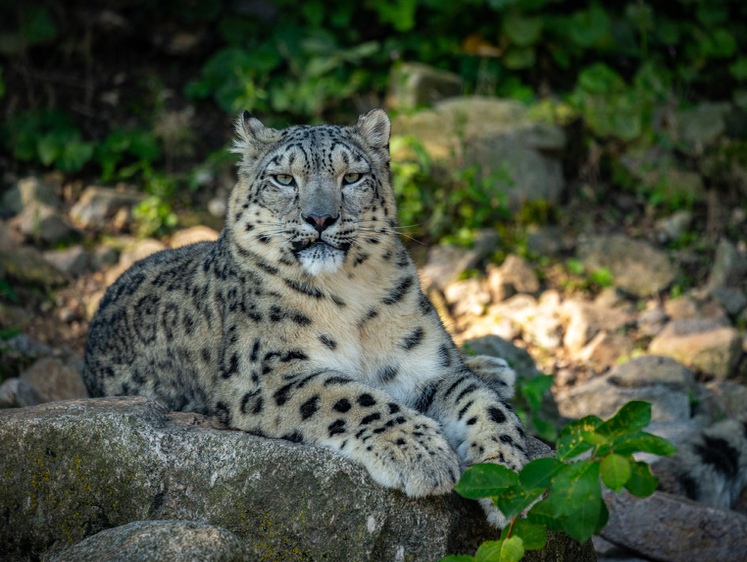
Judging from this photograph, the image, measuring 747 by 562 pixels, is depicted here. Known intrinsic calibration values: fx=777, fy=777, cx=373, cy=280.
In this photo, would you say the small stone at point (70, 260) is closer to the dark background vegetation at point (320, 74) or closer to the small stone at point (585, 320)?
the dark background vegetation at point (320, 74)

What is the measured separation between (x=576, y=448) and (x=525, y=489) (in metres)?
0.24

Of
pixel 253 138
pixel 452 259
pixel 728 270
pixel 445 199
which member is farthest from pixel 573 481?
pixel 445 199

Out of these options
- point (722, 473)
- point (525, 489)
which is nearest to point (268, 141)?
point (525, 489)

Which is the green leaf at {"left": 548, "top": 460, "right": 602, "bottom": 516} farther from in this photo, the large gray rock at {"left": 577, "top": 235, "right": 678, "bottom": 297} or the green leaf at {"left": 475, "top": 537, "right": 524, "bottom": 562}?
the large gray rock at {"left": 577, "top": 235, "right": 678, "bottom": 297}

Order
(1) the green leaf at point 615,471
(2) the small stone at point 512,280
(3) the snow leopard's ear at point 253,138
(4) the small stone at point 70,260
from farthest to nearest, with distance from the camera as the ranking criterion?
(4) the small stone at point 70,260
(2) the small stone at point 512,280
(3) the snow leopard's ear at point 253,138
(1) the green leaf at point 615,471

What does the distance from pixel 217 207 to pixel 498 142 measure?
3.39 m

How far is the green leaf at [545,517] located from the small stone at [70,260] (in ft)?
21.3

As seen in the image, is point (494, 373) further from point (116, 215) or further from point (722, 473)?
point (116, 215)

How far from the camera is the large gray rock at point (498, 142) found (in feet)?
29.6

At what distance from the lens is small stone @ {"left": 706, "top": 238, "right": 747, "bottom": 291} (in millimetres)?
7871

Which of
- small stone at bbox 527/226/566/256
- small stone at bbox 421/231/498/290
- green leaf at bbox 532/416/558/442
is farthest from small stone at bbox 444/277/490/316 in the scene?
green leaf at bbox 532/416/558/442

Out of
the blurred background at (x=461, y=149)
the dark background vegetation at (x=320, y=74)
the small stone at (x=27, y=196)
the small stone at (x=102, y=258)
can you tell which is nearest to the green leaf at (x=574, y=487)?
the blurred background at (x=461, y=149)

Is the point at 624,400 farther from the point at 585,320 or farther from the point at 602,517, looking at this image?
the point at 602,517

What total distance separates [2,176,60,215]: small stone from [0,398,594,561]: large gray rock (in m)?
5.90
